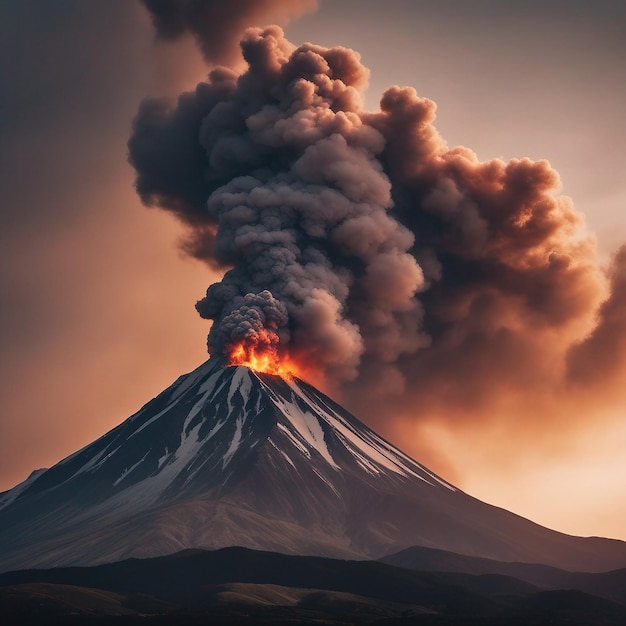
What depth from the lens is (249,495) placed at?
5340 inches

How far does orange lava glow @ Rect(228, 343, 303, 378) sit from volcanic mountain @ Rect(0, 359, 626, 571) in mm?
5993

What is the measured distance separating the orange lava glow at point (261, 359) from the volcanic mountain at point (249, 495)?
5.99m

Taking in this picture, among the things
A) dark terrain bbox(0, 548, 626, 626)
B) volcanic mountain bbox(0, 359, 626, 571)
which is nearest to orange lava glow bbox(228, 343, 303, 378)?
volcanic mountain bbox(0, 359, 626, 571)

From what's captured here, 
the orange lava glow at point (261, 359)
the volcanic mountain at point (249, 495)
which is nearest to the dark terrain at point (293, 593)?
the volcanic mountain at point (249, 495)

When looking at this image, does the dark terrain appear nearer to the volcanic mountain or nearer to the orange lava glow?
the volcanic mountain

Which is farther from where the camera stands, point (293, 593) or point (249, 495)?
point (249, 495)

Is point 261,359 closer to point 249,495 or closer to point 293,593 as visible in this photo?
point 249,495

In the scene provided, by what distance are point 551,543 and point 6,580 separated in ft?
233

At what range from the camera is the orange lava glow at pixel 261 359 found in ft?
438

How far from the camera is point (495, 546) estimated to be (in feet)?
451

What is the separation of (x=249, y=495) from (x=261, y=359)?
53.0 feet

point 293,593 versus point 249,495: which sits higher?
point 249,495

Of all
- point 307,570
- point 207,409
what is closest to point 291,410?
point 207,409

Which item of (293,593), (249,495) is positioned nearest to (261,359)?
(249,495)
